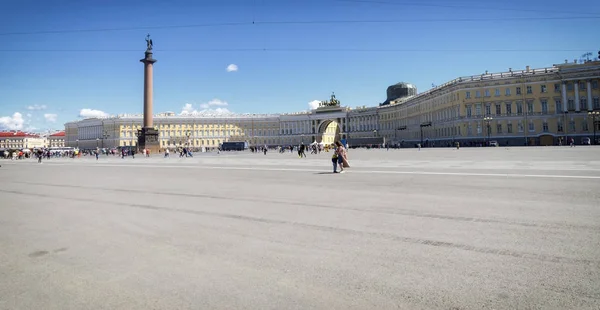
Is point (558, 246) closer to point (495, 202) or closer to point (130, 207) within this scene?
point (495, 202)

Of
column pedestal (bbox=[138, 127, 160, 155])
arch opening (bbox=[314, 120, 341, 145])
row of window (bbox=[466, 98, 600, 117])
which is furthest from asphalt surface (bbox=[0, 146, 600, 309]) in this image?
arch opening (bbox=[314, 120, 341, 145])

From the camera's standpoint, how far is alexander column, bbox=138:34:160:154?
2034 inches

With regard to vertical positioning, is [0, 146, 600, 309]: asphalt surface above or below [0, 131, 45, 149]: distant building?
below

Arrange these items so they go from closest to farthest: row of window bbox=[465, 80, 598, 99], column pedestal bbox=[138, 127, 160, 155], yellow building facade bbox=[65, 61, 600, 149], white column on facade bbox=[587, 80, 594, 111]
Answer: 1. column pedestal bbox=[138, 127, 160, 155]
2. white column on facade bbox=[587, 80, 594, 111]
3. yellow building facade bbox=[65, 61, 600, 149]
4. row of window bbox=[465, 80, 598, 99]

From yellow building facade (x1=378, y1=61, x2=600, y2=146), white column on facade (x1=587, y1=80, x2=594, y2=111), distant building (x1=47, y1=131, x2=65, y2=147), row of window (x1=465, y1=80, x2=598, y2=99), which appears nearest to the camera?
white column on facade (x1=587, y1=80, x2=594, y2=111)

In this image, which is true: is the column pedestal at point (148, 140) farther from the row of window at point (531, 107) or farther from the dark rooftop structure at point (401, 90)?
the dark rooftop structure at point (401, 90)

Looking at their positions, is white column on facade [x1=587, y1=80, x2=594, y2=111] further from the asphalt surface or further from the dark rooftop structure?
the dark rooftop structure

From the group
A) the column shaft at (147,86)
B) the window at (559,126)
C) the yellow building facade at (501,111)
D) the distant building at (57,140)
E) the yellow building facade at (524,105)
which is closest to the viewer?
the column shaft at (147,86)

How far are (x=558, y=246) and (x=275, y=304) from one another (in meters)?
3.54

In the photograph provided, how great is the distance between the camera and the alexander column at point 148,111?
51.7 metres

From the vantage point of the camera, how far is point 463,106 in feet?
214

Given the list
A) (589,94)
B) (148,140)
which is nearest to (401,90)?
(589,94)

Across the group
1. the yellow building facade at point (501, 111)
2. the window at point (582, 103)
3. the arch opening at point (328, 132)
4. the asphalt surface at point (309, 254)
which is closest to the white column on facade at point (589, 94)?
the yellow building facade at point (501, 111)

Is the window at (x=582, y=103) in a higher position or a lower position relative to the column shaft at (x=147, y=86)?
lower
